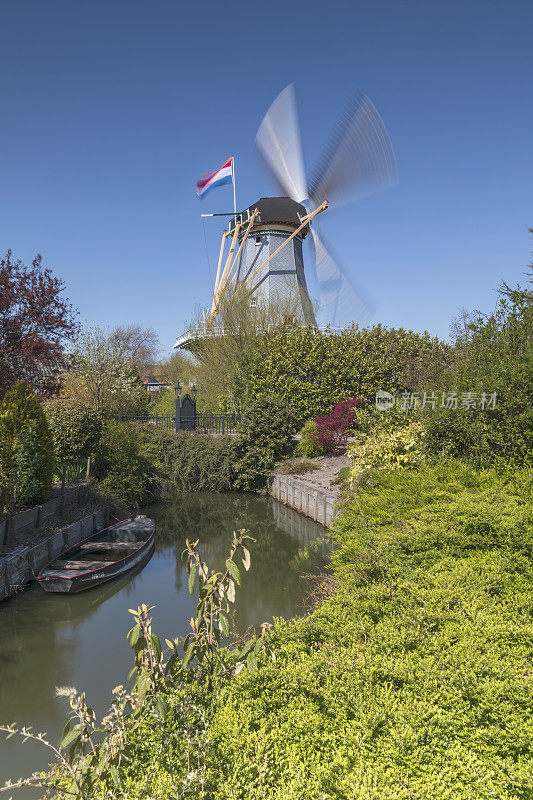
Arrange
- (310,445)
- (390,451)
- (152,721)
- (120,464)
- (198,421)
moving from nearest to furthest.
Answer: (152,721), (390,451), (120,464), (310,445), (198,421)

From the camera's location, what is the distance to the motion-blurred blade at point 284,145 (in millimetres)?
26641

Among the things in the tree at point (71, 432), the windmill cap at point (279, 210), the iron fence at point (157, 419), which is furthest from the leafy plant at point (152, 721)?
the windmill cap at point (279, 210)

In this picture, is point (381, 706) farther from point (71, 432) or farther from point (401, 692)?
point (71, 432)

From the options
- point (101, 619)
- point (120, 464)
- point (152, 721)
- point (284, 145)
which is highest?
point (284, 145)

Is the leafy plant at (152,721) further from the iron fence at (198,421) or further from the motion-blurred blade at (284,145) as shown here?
the motion-blurred blade at (284,145)

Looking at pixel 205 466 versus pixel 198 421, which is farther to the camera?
pixel 198 421

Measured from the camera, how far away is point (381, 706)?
292 centimetres

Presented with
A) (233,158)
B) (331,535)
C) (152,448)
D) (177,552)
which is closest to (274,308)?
(152,448)

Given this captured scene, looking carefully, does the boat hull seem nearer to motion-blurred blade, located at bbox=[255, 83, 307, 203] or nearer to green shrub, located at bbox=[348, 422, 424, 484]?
green shrub, located at bbox=[348, 422, 424, 484]

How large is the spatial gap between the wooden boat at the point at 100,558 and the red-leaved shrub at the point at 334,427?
7.01m

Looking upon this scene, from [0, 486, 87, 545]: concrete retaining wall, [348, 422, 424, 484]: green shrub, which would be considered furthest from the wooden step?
[348, 422, 424, 484]: green shrub

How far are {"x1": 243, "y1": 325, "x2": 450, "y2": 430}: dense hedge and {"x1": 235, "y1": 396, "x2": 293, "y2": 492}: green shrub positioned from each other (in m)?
1.16

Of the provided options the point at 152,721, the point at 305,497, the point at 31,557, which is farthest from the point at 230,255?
the point at 152,721

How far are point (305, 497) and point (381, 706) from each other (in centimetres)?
1044
